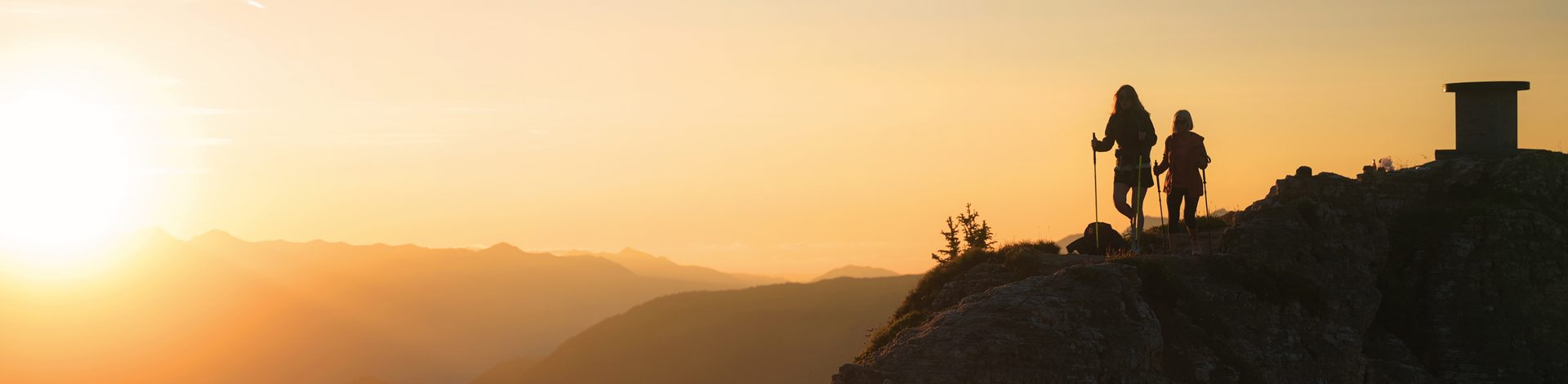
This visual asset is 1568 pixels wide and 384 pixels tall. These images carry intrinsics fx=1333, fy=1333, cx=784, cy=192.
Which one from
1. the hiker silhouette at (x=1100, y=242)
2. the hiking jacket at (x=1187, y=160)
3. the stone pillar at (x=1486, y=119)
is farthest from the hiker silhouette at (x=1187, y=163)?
the stone pillar at (x=1486, y=119)

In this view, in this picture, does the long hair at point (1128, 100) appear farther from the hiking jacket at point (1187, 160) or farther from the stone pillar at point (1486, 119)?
the stone pillar at point (1486, 119)

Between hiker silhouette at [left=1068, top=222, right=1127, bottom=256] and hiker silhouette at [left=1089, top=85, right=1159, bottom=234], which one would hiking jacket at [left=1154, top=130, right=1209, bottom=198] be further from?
hiker silhouette at [left=1068, top=222, right=1127, bottom=256]

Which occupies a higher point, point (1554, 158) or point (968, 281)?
point (1554, 158)

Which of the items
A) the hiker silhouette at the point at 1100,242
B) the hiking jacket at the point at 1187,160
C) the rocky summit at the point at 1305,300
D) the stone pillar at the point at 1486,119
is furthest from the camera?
the stone pillar at the point at 1486,119

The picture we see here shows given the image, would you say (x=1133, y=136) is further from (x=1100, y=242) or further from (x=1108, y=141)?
(x=1100, y=242)

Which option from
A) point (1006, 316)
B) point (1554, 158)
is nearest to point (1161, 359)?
point (1006, 316)

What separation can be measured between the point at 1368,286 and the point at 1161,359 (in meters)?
6.66

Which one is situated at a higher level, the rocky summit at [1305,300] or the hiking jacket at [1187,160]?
the hiking jacket at [1187,160]

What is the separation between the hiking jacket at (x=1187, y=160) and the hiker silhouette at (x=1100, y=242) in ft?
7.67

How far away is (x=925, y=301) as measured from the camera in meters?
26.5

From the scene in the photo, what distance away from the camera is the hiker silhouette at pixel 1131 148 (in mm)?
25984

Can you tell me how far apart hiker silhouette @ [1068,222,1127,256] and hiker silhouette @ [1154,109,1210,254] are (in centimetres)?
198

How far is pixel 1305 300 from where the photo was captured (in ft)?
80.8

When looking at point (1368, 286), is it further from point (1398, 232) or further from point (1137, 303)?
point (1137, 303)
